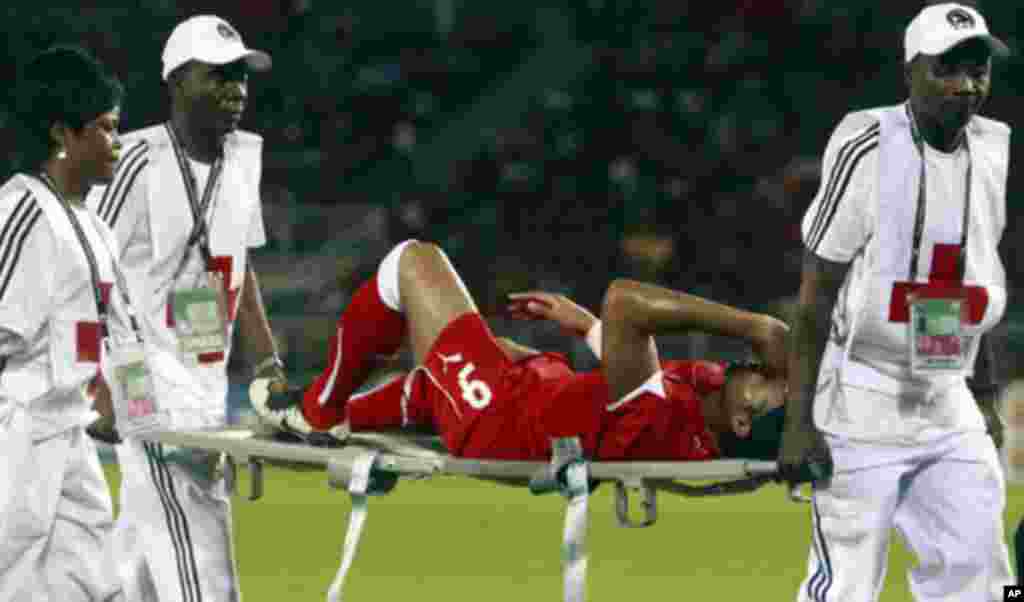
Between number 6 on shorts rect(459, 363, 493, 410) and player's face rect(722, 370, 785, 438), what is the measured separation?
63 cm

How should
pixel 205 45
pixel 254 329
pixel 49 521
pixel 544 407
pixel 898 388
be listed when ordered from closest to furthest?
1. pixel 49 521
2. pixel 898 388
3. pixel 544 407
4. pixel 205 45
5. pixel 254 329

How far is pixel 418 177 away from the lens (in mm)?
14641

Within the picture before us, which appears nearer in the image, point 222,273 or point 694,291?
point 222,273

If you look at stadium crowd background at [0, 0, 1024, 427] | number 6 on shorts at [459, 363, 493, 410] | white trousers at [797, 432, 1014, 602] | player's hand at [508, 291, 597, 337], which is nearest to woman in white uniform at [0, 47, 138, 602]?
number 6 on shorts at [459, 363, 493, 410]

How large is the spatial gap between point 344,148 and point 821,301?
10209mm

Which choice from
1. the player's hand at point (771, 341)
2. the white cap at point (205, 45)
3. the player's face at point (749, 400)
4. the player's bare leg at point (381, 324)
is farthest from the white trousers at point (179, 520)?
the player's hand at point (771, 341)

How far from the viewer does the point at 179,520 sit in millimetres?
5496

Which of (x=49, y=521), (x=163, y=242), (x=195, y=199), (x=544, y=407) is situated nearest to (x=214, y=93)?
(x=195, y=199)

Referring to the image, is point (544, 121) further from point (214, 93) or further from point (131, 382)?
point (131, 382)

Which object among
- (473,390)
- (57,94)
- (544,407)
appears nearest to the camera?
(57,94)

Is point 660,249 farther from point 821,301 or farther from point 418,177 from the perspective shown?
point 821,301

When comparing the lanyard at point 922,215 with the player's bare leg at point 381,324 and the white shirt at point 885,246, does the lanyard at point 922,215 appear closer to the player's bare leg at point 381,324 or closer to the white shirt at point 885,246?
the white shirt at point 885,246

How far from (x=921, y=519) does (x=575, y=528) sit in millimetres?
836

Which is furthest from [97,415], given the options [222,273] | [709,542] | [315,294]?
[315,294]
